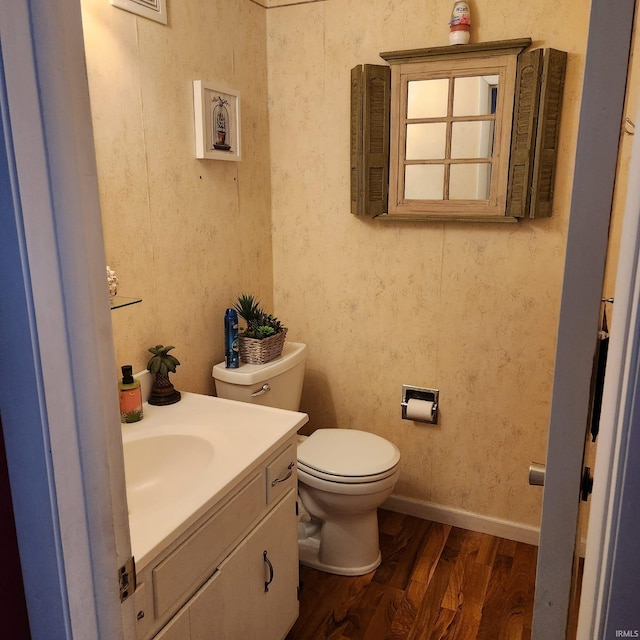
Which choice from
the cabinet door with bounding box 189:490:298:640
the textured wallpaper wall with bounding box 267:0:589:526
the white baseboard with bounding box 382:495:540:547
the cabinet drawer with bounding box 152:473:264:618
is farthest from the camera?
the white baseboard with bounding box 382:495:540:547

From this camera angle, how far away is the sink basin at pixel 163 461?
1.57 meters

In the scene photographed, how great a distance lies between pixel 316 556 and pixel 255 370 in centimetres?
82

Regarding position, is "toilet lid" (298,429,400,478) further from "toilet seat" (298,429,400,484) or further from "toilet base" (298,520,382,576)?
"toilet base" (298,520,382,576)

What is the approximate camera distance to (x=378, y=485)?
84.9 inches

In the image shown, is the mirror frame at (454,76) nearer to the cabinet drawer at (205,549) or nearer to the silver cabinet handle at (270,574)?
the cabinet drawer at (205,549)

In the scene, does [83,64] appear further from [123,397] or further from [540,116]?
[540,116]

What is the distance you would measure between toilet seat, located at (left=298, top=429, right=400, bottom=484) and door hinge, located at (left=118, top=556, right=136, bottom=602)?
1304 millimetres

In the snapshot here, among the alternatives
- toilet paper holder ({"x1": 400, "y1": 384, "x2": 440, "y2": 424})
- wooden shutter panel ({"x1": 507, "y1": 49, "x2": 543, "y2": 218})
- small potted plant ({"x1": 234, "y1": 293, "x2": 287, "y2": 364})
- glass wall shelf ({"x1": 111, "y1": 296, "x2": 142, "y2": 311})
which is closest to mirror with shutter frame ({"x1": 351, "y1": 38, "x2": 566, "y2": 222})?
wooden shutter panel ({"x1": 507, "y1": 49, "x2": 543, "y2": 218})

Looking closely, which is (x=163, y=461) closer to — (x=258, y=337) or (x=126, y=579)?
(x=258, y=337)

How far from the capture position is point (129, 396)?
175cm

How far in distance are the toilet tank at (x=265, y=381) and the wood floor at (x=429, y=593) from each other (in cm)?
72

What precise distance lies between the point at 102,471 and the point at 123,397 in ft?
3.25

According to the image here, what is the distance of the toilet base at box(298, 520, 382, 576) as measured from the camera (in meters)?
2.29

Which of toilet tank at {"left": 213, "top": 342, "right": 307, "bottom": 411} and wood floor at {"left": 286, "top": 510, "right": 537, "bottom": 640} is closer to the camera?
wood floor at {"left": 286, "top": 510, "right": 537, "bottom": 640}
